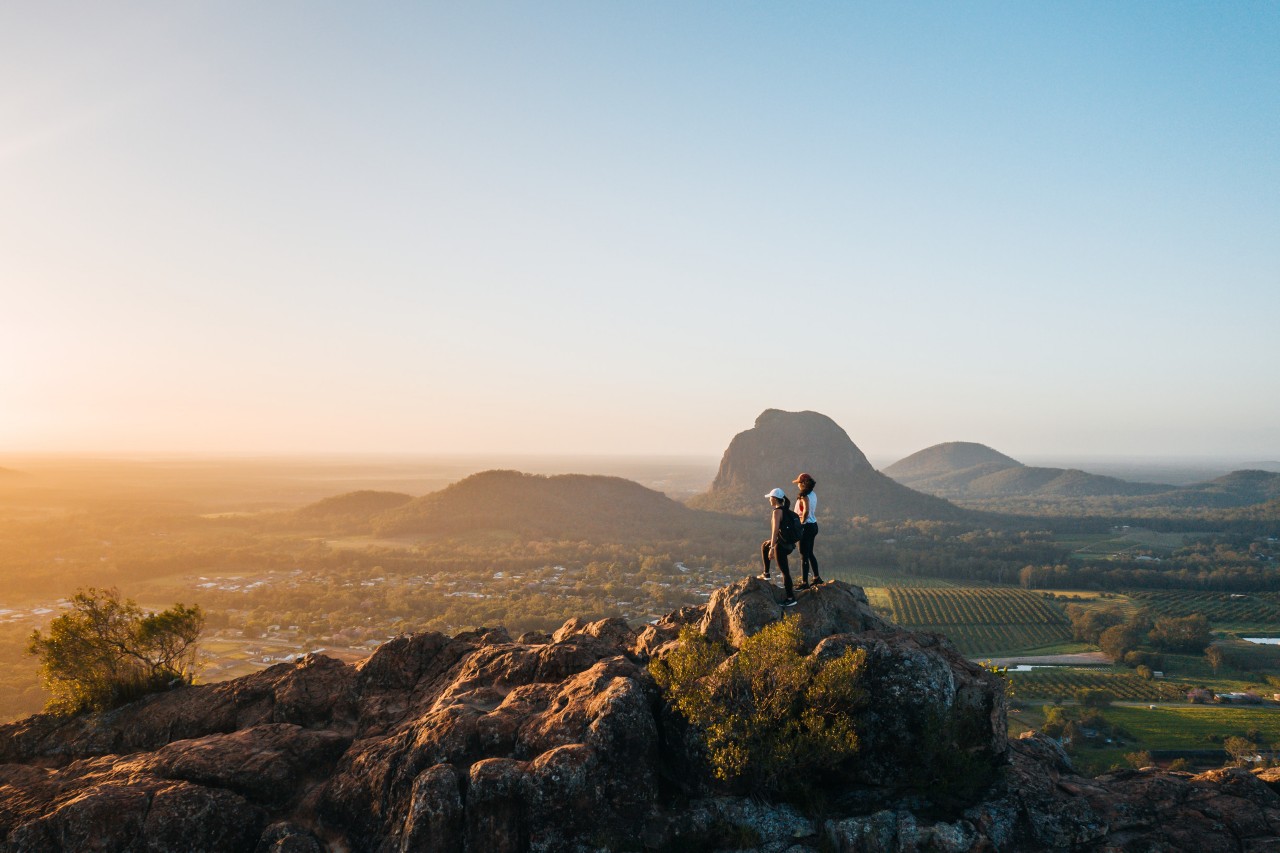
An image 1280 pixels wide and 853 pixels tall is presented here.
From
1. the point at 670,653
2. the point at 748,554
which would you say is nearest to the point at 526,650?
the point at 670,653

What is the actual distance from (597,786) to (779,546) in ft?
34.9

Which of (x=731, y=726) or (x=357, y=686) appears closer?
(x=731, y=726)

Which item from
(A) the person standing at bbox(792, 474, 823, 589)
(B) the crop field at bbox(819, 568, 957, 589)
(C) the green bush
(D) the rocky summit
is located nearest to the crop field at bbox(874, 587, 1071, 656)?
(B) the crop field at bbox(819, 568, 957, 589)

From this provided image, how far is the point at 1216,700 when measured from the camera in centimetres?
9406

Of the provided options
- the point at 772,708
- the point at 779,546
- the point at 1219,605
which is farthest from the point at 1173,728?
the point at 1219,605

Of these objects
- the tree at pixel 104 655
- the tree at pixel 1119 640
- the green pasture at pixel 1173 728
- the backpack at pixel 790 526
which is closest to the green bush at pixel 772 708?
the backpack at pixel 790 526

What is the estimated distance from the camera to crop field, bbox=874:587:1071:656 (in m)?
126

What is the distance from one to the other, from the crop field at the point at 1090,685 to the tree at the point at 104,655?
10394 cm

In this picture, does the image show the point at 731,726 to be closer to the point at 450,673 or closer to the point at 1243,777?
the point at 450,673

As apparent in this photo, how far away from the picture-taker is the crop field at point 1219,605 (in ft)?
474

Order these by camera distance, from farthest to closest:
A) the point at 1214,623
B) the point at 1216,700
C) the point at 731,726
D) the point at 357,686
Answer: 1. the point at 1214,623
2. the point at 1216,700
3. the point at 357,686
4. the point at 731,726

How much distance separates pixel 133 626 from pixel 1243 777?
45795 mm

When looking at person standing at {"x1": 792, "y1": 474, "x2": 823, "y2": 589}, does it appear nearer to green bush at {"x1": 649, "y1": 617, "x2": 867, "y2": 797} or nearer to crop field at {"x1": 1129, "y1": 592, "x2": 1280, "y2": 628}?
green bush at {"x1": 649, "y1": 617, "x2": 867, "y2": 797}

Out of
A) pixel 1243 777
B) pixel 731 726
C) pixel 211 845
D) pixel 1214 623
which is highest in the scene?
pixel 731 726
